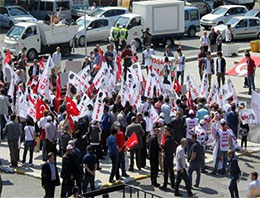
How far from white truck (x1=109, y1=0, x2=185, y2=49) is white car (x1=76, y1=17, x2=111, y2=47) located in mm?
1500

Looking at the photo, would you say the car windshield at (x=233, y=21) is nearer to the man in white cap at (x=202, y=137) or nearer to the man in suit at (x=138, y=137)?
the man in white cap at (x=202, y=137)

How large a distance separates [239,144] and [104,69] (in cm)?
476

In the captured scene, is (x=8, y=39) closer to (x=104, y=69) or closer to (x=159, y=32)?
(x=159, y=32)

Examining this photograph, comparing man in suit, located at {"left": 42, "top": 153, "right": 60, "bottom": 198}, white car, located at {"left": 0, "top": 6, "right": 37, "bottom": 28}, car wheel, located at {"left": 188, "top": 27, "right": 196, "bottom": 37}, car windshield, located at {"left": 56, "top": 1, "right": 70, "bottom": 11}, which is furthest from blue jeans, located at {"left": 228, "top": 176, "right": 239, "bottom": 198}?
car windshield, located at {"left": 56, "top": 1, "right": 70, "bottom": 11}

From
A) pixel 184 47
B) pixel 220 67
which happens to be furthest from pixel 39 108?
pixel 184 47

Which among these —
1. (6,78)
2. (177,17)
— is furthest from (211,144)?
(177,17)

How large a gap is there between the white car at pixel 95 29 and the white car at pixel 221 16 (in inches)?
269

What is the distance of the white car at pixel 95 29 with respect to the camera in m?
42.0

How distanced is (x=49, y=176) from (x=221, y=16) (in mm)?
30013

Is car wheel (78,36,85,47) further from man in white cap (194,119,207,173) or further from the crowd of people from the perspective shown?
man in white cap (194,119,207,173)

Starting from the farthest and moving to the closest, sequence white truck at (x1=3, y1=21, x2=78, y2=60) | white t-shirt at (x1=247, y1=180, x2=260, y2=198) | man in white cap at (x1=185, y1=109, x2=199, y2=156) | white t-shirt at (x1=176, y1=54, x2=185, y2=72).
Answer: white truck at (x1=3, y1=21, x2=78, y2=60)
white t-shirt at (x1=176, y1=54, x2=185, y2=72)
man in white cap at (x1=185, y1=109, x2=199, y2=156)
white t-shirt at (x1=247, y1=180, x2=260, y2=198)

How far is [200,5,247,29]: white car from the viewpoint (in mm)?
46938

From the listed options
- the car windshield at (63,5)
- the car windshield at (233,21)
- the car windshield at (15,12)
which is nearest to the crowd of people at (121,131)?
the car windshield at (233,21)

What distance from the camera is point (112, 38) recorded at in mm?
39875
